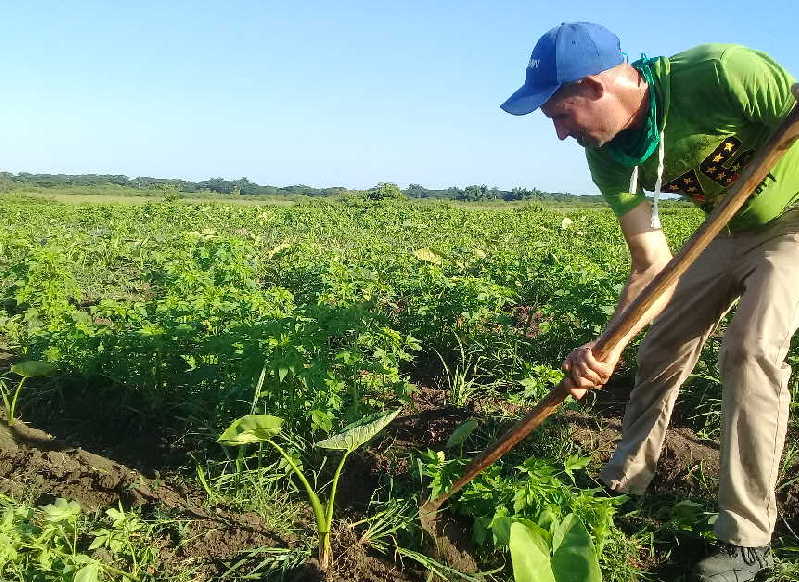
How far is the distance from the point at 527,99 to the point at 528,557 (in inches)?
63.1

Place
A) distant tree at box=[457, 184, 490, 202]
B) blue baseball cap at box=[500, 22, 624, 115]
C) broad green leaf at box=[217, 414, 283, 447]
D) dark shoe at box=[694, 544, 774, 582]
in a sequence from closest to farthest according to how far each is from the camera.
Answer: blue baseball cap at box=[500, 22, 624, 115] < broad green leaf at box=[217, 414, 283, 447] < dark shoe at box=[694, 544, 774, 582] < distant tree at box=[457, 184, 490, 202]

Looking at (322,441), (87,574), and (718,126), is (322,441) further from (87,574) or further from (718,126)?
(718,126)

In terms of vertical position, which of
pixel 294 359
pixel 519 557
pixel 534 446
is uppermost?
pixel 294 359

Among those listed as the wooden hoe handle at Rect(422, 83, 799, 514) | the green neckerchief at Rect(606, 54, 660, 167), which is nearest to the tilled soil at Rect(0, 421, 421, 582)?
the wooden hoe handle at Rect(422, 83, 799, 514)

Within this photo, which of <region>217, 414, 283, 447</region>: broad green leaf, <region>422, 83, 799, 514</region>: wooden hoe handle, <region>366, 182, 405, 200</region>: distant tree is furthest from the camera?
<region>366, 182, 405, 200</region>: distant tree

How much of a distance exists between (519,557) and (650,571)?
132 centimetres

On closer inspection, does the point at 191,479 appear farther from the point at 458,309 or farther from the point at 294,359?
the point at 458,309

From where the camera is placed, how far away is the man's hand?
95.7 inches

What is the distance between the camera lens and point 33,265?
6.46 metres

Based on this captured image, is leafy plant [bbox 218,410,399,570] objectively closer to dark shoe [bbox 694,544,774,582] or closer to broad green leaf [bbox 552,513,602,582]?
broad green leaf [bbox 552,513,602,582]

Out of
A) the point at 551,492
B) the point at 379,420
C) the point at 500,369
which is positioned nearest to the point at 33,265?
the point at 500,369

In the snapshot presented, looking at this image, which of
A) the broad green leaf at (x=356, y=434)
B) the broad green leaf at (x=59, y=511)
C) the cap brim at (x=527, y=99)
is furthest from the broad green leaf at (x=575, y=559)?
the broad green leaf at (x=59, y=511)

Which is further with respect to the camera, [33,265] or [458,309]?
[33,265]

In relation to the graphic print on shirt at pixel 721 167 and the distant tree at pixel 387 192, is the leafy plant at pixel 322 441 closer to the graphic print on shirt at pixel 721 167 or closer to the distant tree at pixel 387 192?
the graphic print on shirt at pixel 721 167
